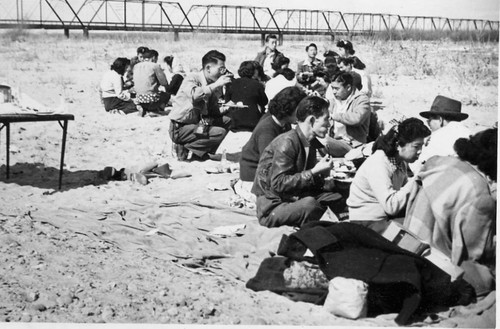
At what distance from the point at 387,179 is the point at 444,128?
1147 mm

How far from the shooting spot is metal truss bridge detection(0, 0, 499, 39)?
8.79 metres

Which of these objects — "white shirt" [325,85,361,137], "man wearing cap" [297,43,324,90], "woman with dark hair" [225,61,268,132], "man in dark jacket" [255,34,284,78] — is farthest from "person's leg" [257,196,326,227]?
"man in dark jacket" [255,34,284,78]

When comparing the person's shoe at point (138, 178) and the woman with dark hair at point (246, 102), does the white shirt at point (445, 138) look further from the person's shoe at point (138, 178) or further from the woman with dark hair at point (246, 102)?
the woman with dark hair at point (246, 102)

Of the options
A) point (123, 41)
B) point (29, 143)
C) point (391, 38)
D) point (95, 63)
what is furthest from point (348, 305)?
point (123, 41)

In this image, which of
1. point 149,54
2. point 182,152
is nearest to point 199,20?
point 149,54

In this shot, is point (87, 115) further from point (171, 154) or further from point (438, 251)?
point (438, 251)

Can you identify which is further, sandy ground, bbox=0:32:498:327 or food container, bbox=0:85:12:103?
food container, bbox=0:85:12:103

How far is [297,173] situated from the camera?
179 inches

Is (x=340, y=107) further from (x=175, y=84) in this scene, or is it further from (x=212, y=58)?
(x=175, y=84)

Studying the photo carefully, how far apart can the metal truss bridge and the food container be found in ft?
9.79

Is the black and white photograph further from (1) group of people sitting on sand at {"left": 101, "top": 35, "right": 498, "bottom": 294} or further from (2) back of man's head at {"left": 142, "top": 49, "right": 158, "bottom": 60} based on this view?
(2) back of man's head at {"left": 142, "top": 49, "right": 158, "bottom": 60}

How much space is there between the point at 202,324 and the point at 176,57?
10.6 meters

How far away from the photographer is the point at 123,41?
14266mm

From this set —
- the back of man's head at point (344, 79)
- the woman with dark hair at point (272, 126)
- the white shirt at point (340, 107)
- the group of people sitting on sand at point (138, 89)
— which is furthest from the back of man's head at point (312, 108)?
the group of people sitting on sand at point (138, 89)
